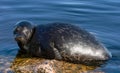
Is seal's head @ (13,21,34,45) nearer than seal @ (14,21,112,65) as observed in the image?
No

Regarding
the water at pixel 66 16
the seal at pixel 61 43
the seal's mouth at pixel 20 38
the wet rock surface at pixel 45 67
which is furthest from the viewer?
the water at pixel 66 16

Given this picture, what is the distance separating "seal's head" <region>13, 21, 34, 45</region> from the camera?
29.7 feet

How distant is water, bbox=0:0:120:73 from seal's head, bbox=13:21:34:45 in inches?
15.4

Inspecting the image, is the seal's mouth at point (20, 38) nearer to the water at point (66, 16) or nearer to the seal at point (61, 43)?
the seal at point (61, 43)

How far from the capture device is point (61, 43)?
883cm

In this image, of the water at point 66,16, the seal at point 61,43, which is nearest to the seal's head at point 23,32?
the seal at point 61,43

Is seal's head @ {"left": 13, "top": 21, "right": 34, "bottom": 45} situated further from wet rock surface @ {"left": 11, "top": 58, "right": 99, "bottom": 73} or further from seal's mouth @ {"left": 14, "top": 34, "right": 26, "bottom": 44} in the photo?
wet rock surface @ {"left": 11, "top": 58, "right": 99, "bottom": 73}

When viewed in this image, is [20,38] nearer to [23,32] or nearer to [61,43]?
[23,32]

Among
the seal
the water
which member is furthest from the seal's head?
the water

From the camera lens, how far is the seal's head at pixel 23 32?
9.04 meters

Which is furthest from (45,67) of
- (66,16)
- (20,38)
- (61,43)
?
(66,16)

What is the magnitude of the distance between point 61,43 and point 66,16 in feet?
11.3

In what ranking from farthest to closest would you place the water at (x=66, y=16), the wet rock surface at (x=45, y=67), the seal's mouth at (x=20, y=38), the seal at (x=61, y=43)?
the water at (x=66, y=16) < the seal's mouth at (x=20, y=38) < the seal at (x=61, y=43) < the wet rock surface at (x=45, y=67)

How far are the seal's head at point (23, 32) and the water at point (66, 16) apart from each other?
0.39m
